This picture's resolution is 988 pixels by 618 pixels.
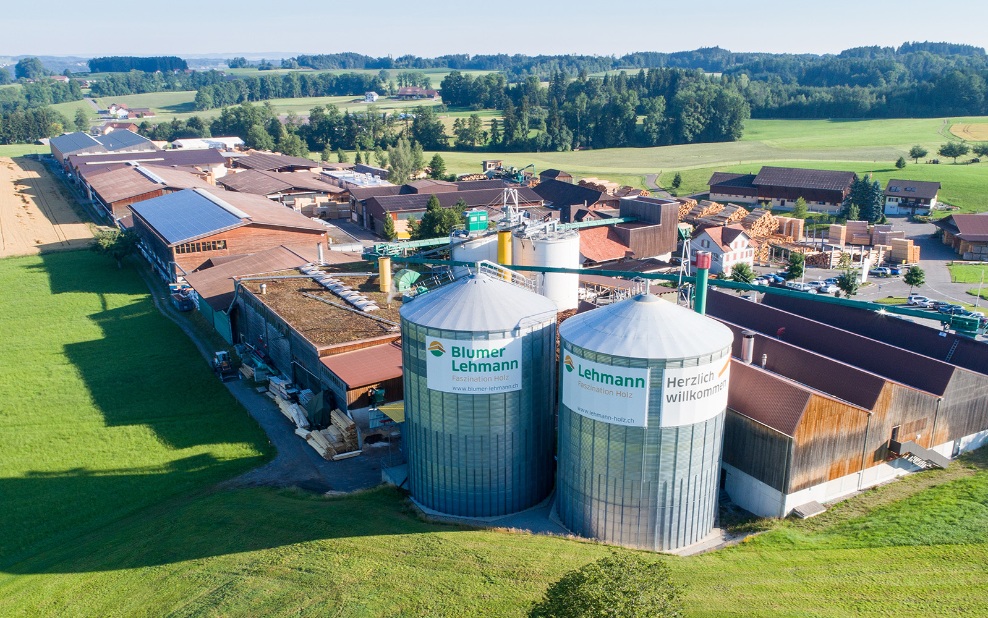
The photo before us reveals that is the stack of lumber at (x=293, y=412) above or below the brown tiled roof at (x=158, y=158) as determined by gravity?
below

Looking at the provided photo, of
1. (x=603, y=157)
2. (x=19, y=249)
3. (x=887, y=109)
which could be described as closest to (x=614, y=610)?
(x=19, y=249)

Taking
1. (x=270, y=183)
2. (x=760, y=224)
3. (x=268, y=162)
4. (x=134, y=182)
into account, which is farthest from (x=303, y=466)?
(x=268, y=162)

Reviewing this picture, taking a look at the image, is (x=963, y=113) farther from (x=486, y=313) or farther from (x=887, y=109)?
(x=486, y=313)

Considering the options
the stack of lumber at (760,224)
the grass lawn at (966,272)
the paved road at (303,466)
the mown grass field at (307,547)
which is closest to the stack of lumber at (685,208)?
the stack of lumber at (760,224)

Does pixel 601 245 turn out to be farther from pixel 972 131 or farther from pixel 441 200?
pixel 972 131

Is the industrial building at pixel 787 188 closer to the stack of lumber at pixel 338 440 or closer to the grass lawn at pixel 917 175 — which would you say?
the grass lawn at pixel 917 175

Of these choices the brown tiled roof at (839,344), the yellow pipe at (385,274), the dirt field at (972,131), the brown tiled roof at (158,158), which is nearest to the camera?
the brown tiled roof at (839,344)
